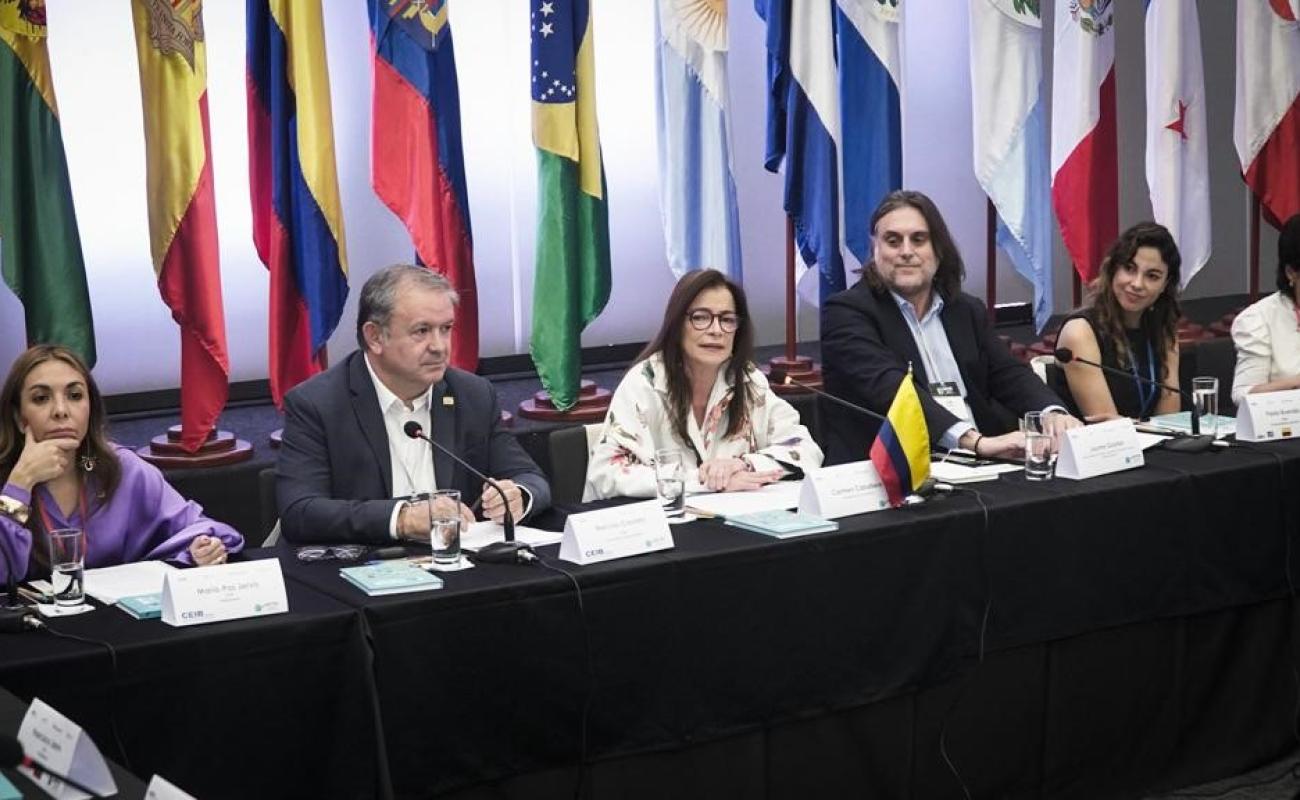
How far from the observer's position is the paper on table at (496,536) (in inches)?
122

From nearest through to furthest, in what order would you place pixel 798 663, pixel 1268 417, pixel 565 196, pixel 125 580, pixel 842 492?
1. pixel 125 580
2. pixel 798 663
3. pixel 842 492
4. pixel 1268 417
5. pixel 565 196

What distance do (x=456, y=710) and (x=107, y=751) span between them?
0.55m

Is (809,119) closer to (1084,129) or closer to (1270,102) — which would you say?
(1084,129)

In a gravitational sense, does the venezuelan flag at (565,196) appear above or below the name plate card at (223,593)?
above

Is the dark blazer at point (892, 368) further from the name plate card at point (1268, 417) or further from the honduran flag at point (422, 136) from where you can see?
the honduran flag at point (422, 136)

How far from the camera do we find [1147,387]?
4793 mm

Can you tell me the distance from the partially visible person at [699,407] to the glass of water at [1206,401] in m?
0.96

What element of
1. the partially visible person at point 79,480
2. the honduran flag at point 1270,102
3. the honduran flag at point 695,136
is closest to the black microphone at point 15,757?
the partially visible person at point 79,480

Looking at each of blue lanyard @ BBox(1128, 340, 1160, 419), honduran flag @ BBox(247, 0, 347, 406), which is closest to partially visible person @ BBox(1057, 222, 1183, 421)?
blue lanyard @ BBox(1128, 340, 1160, 419)

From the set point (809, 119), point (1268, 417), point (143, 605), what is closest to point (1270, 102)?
point (809, 119)

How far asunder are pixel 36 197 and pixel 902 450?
92.1 inches

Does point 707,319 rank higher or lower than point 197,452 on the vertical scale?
higher

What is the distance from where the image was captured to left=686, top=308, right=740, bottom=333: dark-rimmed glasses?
381 centimetres

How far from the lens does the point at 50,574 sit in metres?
2.92
